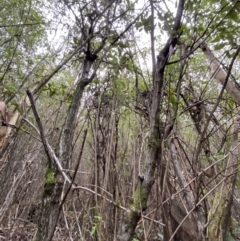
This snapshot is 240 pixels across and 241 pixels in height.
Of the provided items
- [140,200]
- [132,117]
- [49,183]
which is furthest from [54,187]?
[132,117]

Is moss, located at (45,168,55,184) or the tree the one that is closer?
the tree

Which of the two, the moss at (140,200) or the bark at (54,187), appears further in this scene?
the bark at (54,187)

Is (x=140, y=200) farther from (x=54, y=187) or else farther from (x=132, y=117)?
(x=132, y=117)

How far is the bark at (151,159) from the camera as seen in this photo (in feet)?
2.24

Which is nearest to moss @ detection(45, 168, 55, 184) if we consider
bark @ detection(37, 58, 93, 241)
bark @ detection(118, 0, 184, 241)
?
bark @ detection(37, 58, 93, 241)

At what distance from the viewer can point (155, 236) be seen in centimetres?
217

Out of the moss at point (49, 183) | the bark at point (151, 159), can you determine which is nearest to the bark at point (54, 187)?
the moss at point (49, 183)

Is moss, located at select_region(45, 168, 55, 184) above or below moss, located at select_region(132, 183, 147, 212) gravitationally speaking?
above

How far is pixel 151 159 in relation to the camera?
73 cm

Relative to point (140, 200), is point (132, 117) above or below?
above

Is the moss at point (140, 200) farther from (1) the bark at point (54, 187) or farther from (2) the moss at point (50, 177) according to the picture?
(2) the moss at point (50, 177)

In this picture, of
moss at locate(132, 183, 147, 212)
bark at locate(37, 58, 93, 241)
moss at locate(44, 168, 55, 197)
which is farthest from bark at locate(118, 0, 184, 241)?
moss at locate(44, 168, 55, 197)

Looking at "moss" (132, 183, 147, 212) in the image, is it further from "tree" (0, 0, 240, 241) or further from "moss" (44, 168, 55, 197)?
"moss" (44, 168, 55, 197)

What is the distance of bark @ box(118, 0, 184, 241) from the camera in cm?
68
